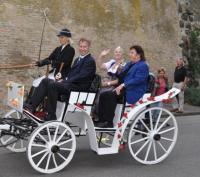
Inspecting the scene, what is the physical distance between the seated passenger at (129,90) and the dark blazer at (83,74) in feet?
1.03

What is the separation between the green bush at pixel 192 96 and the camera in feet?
62.8

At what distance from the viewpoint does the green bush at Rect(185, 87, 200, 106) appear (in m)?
19.1

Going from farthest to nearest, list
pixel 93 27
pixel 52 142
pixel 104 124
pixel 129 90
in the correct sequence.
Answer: pixel 93 27 → pixel 129 90 → pixel 104 124 → pixel 52 142

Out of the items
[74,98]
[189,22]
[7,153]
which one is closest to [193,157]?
[74,98]

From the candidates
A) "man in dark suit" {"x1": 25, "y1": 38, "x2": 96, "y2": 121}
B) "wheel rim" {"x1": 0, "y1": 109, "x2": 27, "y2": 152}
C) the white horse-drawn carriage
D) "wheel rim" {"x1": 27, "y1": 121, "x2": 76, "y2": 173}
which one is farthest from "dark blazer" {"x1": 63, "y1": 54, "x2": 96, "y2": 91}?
"wheel rim" {"x1": 0, "y1": 109, "x2": 27, "y2": 152}

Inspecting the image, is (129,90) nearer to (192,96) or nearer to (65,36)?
(65,36)

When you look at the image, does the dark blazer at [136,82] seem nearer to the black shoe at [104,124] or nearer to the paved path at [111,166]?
the black shoe at [104,124]

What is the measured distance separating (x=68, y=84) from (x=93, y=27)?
34.5 feet

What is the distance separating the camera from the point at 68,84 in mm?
7473

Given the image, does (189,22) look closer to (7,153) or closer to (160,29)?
(160,29)

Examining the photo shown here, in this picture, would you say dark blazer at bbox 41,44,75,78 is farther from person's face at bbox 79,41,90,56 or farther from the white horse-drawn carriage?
the white horse-drawn carriage

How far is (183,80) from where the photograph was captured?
1662 cm

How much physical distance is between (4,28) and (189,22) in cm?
921

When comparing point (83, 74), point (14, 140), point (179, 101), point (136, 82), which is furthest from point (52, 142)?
point (179, 101)
